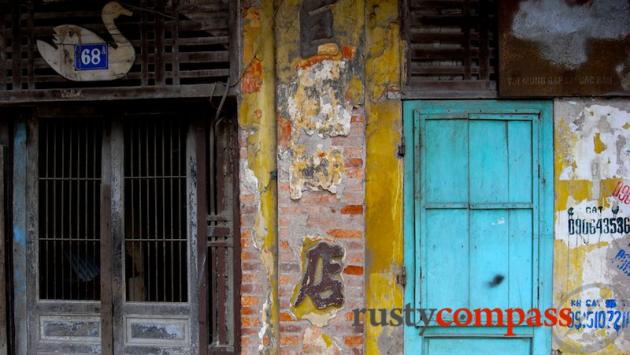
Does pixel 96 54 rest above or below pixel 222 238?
above

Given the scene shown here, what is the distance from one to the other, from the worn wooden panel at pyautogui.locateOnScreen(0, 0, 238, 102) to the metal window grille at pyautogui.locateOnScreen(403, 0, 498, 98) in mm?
1289

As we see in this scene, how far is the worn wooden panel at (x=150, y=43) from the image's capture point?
398 centimetres

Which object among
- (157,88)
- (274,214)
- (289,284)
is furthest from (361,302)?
(157,88)

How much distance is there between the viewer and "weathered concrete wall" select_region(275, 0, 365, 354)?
3.81 m

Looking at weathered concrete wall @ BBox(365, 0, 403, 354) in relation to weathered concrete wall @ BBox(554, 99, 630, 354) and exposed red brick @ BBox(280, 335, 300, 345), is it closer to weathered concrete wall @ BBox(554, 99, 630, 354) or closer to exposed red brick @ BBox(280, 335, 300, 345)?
exposed red brick @ BBox(280, 335, 300, 345)

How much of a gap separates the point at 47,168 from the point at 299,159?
2.10 meters

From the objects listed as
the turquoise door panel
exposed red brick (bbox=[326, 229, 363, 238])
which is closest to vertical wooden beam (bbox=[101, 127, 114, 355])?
exposed red brick (bbox=[326, 229, 363, 238])

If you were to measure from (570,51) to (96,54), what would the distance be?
3389mm

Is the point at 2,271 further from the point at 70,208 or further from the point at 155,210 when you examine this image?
the point at 155,210

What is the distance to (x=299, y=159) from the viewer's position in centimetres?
383

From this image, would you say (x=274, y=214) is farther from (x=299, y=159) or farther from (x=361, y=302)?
(x=361, y=302)

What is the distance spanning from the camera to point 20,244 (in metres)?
4.39

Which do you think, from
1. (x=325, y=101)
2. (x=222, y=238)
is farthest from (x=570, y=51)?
(x=222, y=238)

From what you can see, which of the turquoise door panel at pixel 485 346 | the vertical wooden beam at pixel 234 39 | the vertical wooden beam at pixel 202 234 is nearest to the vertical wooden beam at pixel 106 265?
the vertical wooden beam at pixel 202 234
